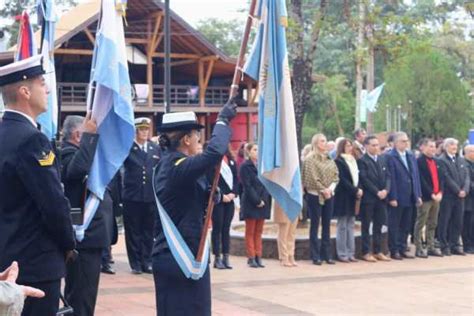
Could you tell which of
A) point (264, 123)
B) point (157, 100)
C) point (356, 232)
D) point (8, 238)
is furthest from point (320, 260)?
point (157, 100)

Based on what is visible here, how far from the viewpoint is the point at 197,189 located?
232 inches

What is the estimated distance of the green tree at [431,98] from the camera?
1722 inches

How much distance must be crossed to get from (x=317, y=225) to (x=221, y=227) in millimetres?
1571

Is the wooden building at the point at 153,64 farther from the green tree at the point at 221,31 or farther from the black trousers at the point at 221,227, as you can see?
the green tree at the point at 221,31

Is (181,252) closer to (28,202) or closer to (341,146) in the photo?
(28,202)

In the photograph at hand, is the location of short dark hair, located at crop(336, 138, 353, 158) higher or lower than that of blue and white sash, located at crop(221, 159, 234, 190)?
higher

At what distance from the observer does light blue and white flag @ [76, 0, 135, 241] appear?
660 centimetres

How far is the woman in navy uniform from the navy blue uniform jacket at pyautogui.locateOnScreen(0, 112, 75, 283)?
1.18 meters

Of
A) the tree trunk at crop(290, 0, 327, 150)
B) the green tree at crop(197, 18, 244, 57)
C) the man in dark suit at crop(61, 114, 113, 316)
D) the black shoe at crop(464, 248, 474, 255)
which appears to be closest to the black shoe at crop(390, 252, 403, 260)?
the black shoe at crop(464, 248, 474, 255)

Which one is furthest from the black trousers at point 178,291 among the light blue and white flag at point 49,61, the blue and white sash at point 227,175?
the blue and white sash at point 227,175

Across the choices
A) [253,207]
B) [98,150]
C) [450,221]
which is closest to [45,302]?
[98,150]

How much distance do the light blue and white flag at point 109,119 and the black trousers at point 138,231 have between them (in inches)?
194

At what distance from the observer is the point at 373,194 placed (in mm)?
13547

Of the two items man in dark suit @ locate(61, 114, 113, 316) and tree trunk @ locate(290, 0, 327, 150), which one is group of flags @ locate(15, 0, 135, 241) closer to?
man in dark suit @ locate(61, 114, 113, 316)
